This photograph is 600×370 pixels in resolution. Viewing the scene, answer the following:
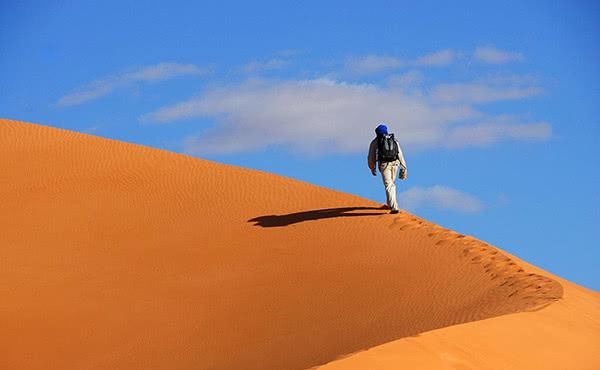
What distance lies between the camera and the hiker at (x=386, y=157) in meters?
18.9

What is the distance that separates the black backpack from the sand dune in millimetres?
1221

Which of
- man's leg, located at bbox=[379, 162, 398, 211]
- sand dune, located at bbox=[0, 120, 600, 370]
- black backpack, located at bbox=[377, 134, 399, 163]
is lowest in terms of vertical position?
sand dune, located at bbox=[0, 120, 600, 370]

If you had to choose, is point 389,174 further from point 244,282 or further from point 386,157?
point 244,282

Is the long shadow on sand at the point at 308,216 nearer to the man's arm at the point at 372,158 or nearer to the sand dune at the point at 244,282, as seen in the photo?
the sand dune at the point at 244,282

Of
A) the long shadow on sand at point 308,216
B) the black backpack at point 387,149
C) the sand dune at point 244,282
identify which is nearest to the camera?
the sand dune at point 244,282

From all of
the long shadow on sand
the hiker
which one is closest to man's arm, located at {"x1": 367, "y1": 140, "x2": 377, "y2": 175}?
the hiker

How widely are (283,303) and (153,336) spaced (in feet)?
6.17

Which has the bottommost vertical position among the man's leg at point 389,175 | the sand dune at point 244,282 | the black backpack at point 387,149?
the sand dune at point 244,282

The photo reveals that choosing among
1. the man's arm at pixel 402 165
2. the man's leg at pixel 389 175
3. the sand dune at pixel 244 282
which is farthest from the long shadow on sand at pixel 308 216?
the man's arm at pixel 402 165

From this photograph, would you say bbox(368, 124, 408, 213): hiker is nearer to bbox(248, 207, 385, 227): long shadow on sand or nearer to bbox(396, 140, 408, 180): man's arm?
bbox(396, 140, 408, 180): man's arm

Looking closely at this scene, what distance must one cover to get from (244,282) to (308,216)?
3558 millimetres

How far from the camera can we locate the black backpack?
18906 millimetres

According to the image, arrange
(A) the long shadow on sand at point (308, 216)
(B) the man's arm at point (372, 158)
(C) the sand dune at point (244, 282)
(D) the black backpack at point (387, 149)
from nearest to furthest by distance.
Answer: (C) the sand dune at point (244, 282) → (D) the black backpack at point (387, 149) → (B) the man's arm at point (372, 158) → (A) the long shadow on sand at point (308, 216)

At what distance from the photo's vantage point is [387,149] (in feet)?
62.0
